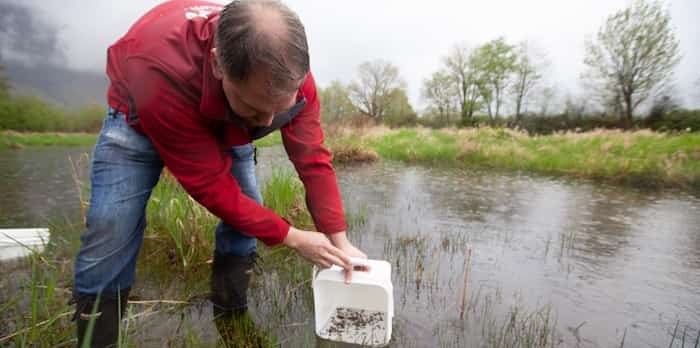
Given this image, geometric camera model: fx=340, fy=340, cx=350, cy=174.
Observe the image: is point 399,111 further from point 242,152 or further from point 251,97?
point 251,97

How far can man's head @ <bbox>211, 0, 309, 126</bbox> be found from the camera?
0.79 meters

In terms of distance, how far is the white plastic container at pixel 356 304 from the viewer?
152 centimetres

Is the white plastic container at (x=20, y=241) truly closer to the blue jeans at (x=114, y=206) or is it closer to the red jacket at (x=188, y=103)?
the blue jeans at (x=114, y=206)

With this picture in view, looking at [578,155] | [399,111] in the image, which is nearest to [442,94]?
[399,111]

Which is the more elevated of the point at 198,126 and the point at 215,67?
the point at 215,67

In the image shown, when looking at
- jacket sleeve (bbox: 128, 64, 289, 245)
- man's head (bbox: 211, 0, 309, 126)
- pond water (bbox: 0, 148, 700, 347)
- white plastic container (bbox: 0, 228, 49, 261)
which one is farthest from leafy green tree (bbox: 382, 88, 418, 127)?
man's head (bbox: 211, 0, 309, 126)

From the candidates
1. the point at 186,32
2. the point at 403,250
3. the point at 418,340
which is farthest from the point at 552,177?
the point at 186,32

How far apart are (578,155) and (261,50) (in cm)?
973

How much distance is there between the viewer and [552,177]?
24.3 ft

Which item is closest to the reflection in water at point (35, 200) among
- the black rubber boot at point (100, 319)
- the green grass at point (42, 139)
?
the black rubber boot at point (100, 319)

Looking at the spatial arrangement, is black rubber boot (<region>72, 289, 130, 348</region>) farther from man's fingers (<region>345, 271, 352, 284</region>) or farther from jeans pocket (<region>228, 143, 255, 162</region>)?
man's fingers (<region>345, 271, 352, 284</region>)

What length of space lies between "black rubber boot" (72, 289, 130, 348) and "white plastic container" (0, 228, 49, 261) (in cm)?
144

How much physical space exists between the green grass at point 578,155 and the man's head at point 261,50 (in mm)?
7878

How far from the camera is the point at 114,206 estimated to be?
1235 mm
